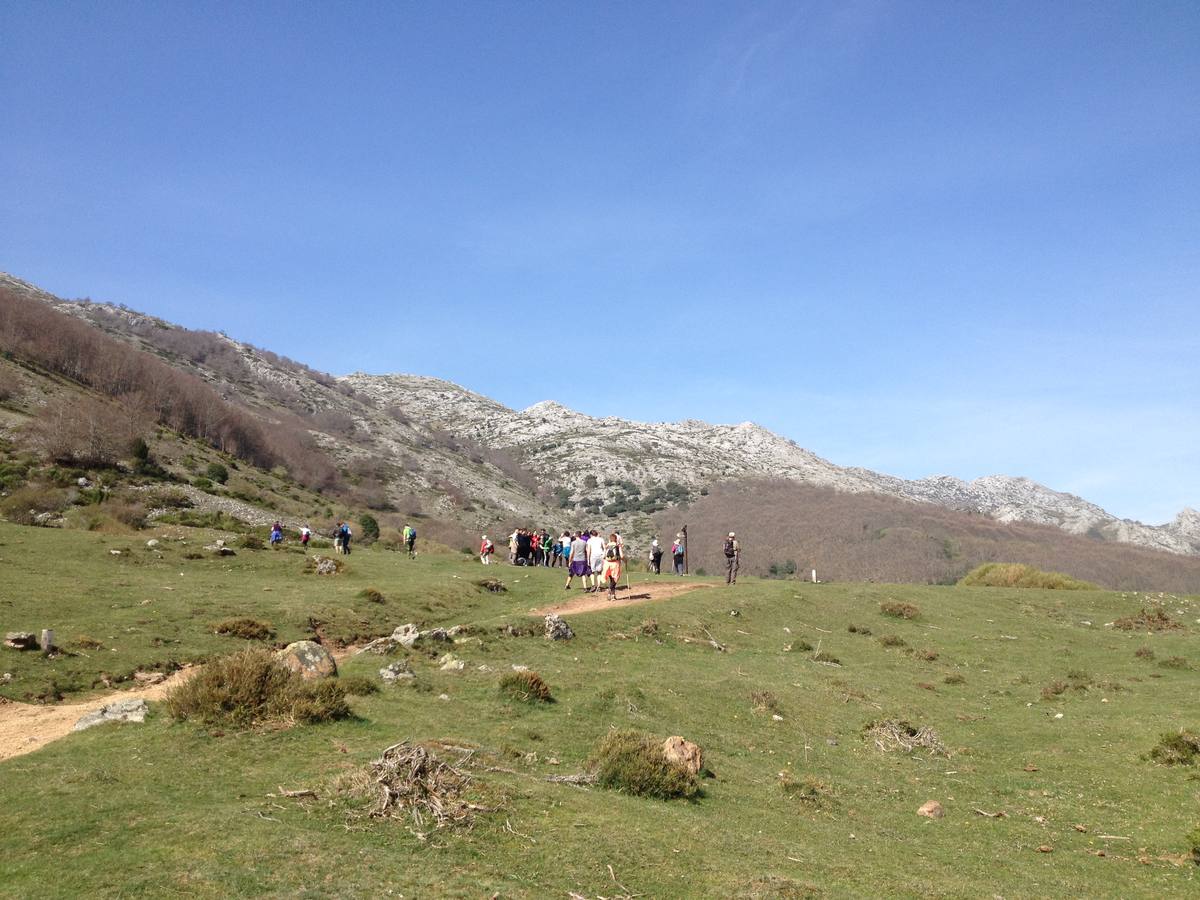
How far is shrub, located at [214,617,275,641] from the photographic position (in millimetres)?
19656

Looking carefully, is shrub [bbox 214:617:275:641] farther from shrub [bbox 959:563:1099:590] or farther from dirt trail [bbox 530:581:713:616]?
shrub [bbox 959:563:1099:590]

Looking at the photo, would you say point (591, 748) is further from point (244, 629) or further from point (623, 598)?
point (623, 598)

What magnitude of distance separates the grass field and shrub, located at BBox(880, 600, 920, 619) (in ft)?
4.52

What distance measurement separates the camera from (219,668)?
40.3 feet

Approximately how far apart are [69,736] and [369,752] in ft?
15.8

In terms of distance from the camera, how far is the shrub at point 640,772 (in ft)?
38.4

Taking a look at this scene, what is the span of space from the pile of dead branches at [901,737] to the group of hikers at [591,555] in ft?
39.0

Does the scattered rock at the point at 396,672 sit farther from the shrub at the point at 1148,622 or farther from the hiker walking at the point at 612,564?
the shrub at the point at 1148,622

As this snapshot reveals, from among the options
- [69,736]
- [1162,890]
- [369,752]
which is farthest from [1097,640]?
[69,736]

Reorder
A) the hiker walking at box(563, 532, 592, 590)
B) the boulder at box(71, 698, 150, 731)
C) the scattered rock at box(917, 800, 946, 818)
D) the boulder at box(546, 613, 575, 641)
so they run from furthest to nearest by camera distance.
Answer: the hiker walking at box(563, 532, 592, 590) → the boulder at box(546, 613, 575, 641) → the scattered rock at box(917, 800, 946, 818) → the boulder at box(71, 698, 150, 731)

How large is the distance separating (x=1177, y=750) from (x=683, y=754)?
36.3 ft

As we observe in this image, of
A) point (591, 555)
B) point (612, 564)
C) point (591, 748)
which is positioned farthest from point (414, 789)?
point (591, 555)

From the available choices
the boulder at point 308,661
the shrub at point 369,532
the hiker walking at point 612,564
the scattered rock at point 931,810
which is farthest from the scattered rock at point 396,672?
the shrub at point 369,532

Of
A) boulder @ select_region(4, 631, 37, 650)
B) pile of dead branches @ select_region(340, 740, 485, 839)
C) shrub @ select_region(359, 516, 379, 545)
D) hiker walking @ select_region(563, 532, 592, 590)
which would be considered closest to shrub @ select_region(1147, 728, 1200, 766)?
pile of dead branches @ select_region(340, 740, 485, 839)
